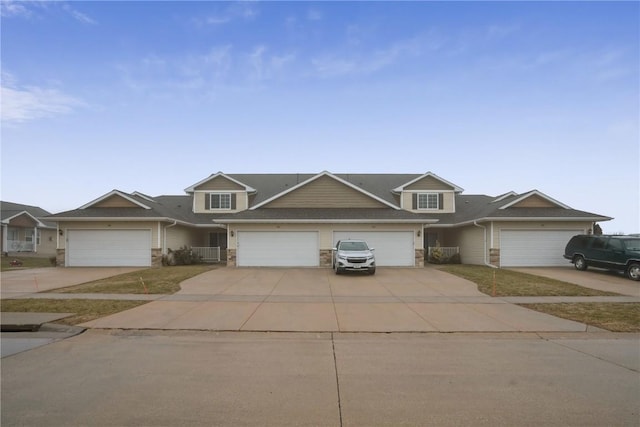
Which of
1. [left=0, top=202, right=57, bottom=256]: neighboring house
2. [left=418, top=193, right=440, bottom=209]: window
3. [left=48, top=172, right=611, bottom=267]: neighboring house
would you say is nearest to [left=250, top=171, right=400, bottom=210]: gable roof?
[left=48, top=172, right=611, bottom=267]: neighboring house

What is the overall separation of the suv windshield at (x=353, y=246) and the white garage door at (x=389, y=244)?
2.81 m

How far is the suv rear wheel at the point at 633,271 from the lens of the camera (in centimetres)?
1703

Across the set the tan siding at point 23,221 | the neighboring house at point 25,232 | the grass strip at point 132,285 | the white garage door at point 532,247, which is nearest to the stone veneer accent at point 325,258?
the grass strip at point 132,285

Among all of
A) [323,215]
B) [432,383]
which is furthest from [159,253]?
[432,383]

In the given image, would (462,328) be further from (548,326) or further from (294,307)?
(294,307)

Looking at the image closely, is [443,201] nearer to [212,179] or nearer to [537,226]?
[537,226]

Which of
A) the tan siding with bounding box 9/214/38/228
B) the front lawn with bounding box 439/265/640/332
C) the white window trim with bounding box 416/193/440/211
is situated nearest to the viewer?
the front lawn with bounding box 439/265/640/332

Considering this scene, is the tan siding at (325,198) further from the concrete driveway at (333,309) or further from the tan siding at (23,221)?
the tan siding at (23,221)

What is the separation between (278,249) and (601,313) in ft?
50.8

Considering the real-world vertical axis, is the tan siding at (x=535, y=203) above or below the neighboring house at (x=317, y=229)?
above

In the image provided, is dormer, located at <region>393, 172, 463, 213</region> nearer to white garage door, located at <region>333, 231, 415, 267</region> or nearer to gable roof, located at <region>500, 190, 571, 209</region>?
gable roof, located at <region>500, 190, 571, 209</region>

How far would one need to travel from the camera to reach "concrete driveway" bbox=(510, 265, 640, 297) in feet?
48.3

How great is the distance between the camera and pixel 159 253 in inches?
912

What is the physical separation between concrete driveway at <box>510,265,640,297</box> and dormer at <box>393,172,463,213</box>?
792cm
